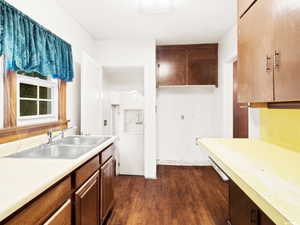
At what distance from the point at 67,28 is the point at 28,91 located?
3.30ft

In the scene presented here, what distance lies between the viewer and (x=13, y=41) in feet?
4.98

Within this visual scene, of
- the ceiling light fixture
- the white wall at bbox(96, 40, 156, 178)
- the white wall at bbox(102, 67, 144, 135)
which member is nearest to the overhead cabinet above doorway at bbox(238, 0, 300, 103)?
the ceiling light fixture

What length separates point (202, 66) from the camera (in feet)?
12.1

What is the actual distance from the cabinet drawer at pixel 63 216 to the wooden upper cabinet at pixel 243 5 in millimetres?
1901

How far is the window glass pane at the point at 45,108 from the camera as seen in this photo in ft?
7.20

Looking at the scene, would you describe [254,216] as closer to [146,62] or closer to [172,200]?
[172,200]

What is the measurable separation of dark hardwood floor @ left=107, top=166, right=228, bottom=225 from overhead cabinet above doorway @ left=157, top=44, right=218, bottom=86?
1749mm

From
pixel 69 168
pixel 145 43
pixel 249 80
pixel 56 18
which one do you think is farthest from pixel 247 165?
pixel 145 43

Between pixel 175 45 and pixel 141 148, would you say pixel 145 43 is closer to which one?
pixel 175 45

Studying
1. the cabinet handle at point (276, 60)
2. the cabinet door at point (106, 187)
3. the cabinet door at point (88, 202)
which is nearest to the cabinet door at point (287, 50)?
the cabinet handle at point (276, 60)

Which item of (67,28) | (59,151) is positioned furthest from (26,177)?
(67,28)

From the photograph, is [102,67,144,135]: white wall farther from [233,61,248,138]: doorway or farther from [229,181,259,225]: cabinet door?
[229,181,259,225]: cabinet door

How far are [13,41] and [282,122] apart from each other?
2260 millimetres

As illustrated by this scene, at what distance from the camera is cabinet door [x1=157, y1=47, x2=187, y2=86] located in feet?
12.1
